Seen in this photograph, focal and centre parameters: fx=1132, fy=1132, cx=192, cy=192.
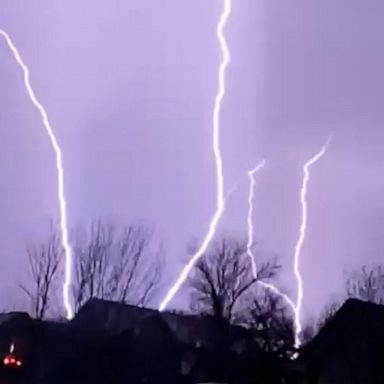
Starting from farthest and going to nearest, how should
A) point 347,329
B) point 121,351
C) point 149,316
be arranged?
1. point 149,316
2. point 347,329
3. point 121,351

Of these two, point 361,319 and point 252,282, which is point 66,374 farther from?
point 252,282

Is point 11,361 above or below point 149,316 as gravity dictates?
below

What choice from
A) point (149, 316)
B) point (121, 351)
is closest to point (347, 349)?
point (121, 351)

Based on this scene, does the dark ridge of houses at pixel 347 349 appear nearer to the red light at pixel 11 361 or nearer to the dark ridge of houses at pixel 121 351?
the dark ridge of houses at pixel 121 351

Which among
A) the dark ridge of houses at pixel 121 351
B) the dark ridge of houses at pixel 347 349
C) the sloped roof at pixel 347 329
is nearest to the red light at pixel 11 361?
the dark ridge of houses at pixel 121 351

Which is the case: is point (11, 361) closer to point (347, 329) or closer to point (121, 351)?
point (121, 351)

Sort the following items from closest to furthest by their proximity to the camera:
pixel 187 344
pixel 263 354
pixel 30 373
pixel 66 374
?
pixel 30 373 < pixel 66 374 < pixel 263 354 < pixel 187 344

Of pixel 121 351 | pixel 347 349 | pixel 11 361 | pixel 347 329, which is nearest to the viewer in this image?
pixel 11 361

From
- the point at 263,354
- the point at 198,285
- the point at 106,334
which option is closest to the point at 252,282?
the point at 198,285

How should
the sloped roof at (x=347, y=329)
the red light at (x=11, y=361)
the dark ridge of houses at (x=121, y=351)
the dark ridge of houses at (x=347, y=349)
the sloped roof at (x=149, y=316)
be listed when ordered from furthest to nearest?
the sloped roof at (x=149, y=316) < the sloped roof at (x=347, y=329) < the dark ridge of houses at (x=347, y=349) < the dark ridge of houses at (x=121, y=351) < the red light at (x=11, y=361)

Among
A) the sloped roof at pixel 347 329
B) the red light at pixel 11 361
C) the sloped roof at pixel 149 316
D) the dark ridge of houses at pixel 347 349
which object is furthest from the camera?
the sloped roof at pixel 149 316

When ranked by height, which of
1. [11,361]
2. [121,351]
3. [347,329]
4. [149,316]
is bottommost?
[11,361]

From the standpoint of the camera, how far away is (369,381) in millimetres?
37688

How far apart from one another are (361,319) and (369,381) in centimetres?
243
